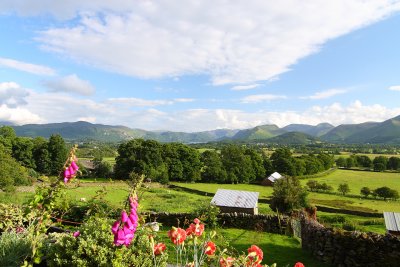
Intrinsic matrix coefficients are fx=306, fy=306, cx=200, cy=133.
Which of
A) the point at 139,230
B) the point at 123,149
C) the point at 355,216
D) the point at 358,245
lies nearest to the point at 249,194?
the point at 358,245

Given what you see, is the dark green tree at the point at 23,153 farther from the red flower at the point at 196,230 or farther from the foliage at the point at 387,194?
the red flower at the point at 196,230

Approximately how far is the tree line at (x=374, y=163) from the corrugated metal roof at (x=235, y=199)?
79.0 meters

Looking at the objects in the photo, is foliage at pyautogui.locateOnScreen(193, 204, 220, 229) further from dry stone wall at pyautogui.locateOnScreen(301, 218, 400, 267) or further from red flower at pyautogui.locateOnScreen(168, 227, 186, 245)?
red flower at pyautogui.locateOnScreen(168, 227, 186, 245)

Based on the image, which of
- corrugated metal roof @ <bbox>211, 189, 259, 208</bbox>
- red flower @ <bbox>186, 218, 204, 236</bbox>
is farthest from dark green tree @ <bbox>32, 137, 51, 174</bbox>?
red flower @ <bbox>186, 218, 204, 236</bbox>

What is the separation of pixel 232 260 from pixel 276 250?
42.2ft

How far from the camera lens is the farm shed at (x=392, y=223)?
15.3 metres

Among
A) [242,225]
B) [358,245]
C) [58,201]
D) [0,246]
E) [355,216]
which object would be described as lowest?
[355,216]

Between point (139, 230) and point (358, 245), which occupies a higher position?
point (139, 230)

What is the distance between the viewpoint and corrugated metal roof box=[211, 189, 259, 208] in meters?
25.9

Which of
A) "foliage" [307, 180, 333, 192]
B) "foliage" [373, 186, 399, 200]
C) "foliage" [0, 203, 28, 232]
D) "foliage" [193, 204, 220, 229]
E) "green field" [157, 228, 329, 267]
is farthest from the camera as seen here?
"foliage" [307, 180, 333, 192]

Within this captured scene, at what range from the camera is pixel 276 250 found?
1536cm

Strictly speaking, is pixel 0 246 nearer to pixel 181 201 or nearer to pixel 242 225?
pixel 242 225

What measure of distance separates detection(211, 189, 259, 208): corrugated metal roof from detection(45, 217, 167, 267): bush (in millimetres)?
21312

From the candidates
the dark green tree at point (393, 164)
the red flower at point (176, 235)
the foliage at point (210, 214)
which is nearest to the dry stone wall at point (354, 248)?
the foliage at point (210, 214)
